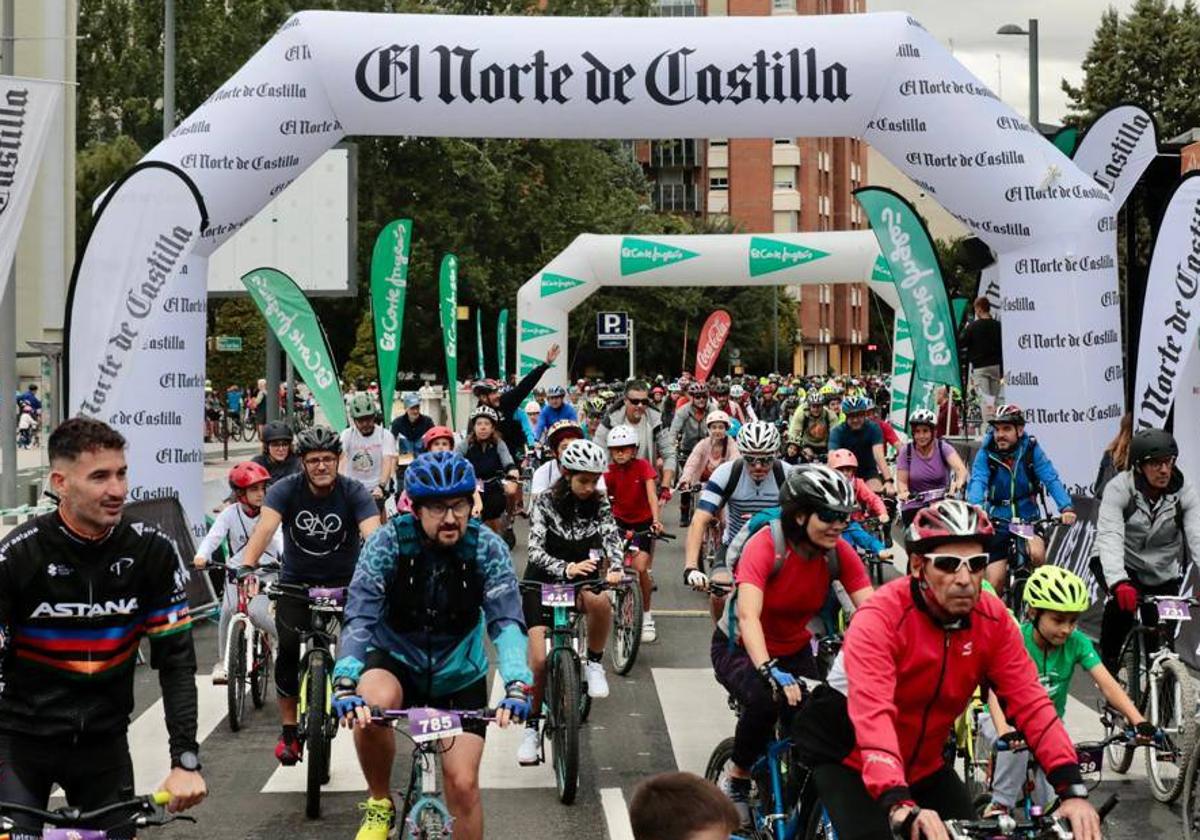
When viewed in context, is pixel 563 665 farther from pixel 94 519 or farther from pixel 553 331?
pixel 553 331

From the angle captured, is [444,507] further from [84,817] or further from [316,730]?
[316,730]

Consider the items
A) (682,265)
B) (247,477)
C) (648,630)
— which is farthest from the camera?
(682,265)

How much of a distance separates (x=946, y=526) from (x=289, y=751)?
192 inches

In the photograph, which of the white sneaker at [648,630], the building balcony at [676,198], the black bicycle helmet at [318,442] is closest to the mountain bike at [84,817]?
the black bicycle helmet at [318,442]

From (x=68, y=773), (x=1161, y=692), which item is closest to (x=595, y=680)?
(x=1161, y=692)

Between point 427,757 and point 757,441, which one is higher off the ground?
point 757,441

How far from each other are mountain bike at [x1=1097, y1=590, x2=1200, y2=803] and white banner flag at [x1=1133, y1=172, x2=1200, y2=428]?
4397 millimetres

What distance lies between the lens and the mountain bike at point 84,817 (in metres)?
4.57

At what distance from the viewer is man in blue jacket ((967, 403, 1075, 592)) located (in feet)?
39.5

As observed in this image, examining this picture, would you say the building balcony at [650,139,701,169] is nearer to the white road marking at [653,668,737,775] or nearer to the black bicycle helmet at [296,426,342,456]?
the white road marking at [653,668,737,775]

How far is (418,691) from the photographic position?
627 cm

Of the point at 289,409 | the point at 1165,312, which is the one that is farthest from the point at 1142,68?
the point at 1165,312

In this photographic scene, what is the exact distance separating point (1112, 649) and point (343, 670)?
16.7ft

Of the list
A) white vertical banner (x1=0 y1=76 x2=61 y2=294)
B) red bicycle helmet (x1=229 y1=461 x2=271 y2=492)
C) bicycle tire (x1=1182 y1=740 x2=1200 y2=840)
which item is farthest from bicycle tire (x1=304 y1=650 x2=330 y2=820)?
white vertical banner (x1=0 y1=76 x2=61 y2=294)
